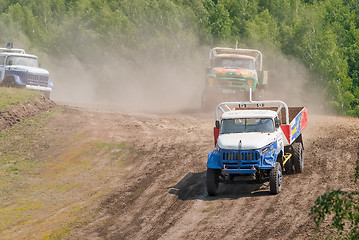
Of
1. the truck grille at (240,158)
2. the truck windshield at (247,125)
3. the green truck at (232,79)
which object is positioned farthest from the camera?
the green truck at (232,79)

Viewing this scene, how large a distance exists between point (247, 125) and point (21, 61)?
20531 mm

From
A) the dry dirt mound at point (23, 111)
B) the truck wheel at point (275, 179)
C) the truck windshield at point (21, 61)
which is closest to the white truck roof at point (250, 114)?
the truck wheel at point (275, 179)

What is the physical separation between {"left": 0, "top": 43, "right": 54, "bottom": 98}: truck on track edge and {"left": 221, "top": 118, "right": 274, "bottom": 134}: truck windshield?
61.3 ft

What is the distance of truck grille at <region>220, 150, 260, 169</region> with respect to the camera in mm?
14461

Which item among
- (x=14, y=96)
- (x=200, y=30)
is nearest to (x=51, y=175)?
(x=14, y=96)

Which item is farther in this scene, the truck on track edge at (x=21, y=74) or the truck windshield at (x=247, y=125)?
the truck on track edge at (x=21, y=74)

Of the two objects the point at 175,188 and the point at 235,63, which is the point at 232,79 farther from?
the point at 175,188

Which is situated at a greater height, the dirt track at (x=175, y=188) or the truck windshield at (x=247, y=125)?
the truck windshield at (x=247, y=125)

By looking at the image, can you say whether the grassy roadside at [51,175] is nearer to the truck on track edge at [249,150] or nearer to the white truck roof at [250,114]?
the truck on track edge at [249,150]

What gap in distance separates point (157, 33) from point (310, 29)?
16.8m

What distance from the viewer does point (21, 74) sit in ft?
105

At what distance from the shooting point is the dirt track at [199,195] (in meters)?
13.1

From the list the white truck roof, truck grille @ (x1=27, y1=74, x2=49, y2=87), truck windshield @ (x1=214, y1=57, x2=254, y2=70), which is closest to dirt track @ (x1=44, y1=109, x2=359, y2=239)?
the white truck roof

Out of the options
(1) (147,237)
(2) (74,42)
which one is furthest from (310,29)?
(1) (147,237)
